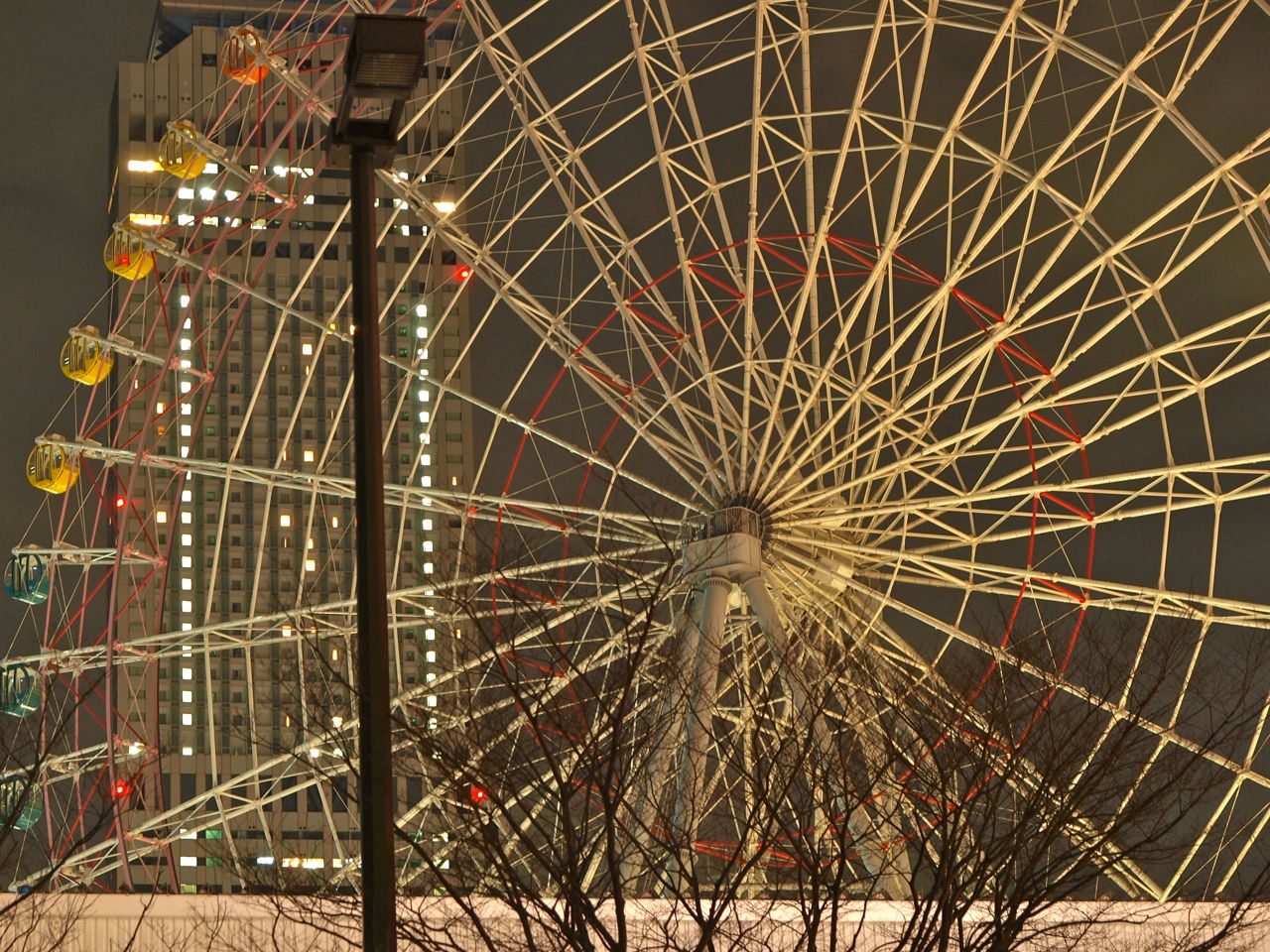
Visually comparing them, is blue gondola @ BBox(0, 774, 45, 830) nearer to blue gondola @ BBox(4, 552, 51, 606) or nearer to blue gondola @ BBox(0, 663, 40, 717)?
blue gondola @ BBox(0, 663, 40, 717)

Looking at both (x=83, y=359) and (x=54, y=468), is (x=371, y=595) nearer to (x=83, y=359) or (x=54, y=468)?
(x=54, y=468)

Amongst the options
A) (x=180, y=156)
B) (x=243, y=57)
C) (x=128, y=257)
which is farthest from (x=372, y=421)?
(x=128, y=257)

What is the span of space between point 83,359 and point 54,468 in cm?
243

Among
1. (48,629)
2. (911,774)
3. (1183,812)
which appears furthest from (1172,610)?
(48,629)

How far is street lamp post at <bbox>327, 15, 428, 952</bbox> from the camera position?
11.0 metres

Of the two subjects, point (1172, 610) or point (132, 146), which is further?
point (132, 146)

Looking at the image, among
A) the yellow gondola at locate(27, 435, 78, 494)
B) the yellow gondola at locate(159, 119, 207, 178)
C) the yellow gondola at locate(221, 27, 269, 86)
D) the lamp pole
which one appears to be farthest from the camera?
the yellow gondola at locate(27, 435, 78, 494)

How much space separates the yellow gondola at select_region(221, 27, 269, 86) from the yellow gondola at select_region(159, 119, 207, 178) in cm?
158

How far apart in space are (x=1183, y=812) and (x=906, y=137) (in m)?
11.5

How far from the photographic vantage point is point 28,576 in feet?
139

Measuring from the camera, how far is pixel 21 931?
1097 inches

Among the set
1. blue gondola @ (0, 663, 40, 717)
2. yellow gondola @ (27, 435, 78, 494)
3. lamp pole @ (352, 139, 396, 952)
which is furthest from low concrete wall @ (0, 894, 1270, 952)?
lamp pole @ (352, 139, 396, 952)

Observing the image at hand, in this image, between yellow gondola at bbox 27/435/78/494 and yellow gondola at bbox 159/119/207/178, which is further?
yellow gondola at bbox 27/435/78/494

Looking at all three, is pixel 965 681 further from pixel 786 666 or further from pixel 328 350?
pixel 328 350
